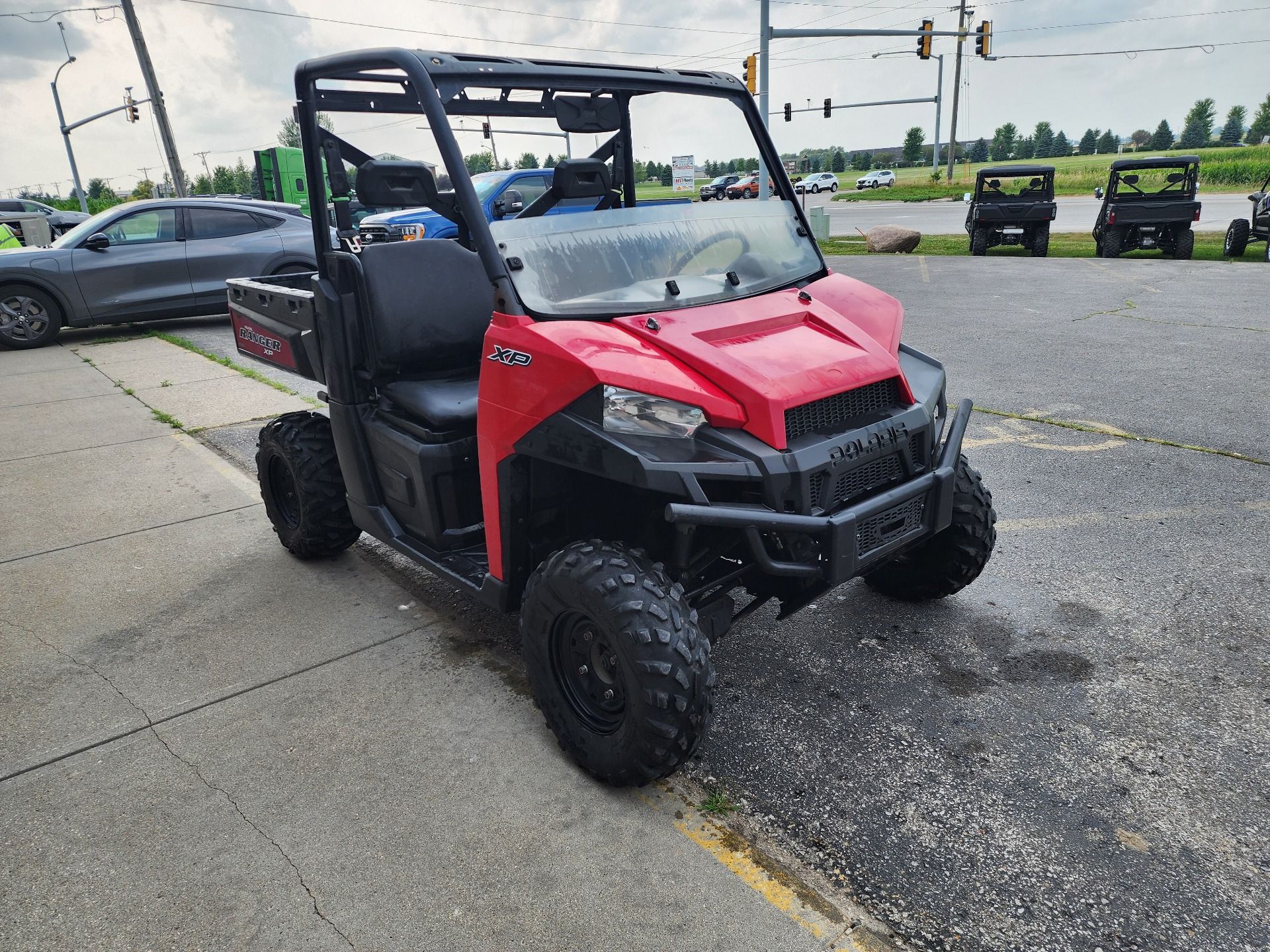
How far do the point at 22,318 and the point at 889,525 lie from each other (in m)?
11.6

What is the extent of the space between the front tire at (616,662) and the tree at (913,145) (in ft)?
312

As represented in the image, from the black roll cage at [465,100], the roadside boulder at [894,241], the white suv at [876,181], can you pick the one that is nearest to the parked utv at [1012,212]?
the roadside boulder at [894,241]

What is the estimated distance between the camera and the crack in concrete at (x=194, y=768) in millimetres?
2359

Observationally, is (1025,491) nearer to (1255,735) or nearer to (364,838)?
(1255,735)

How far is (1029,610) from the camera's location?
12.5 feet

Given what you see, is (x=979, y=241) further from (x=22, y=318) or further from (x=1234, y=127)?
(x=1234, y=127)

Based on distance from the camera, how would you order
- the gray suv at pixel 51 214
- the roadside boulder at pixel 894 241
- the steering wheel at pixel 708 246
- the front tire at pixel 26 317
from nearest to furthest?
the steering wheel at pixel 708 246 → the front tire at pixel 26 317 → the roadside boulder at pixel 894 241 → the gray suv at pixel 51 214

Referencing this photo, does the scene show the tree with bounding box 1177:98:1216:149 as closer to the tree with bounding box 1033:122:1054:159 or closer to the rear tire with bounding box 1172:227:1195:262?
the tree with bounding box 1033:122:1054:159

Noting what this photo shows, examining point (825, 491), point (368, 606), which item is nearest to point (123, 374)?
point (368, 606)

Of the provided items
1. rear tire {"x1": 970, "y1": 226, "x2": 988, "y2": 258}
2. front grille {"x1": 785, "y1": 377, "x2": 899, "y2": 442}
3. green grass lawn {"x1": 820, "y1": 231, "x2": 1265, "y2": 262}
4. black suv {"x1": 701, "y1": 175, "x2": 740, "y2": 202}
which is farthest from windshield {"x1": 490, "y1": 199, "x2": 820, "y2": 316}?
black suv {"x1": 701, "y1": 175, "x2": 740, "y2": 202}

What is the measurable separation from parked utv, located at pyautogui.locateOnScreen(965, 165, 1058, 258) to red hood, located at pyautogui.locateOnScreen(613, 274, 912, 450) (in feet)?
51.8

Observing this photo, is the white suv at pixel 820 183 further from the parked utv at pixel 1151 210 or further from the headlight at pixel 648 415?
the headlight at pixel 648 415

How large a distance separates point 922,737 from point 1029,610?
1.14 meters

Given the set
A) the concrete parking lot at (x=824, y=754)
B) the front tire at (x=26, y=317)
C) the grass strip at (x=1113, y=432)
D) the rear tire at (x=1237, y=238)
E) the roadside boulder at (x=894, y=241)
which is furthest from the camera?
the roadside boulder at (x=894, y=241)
